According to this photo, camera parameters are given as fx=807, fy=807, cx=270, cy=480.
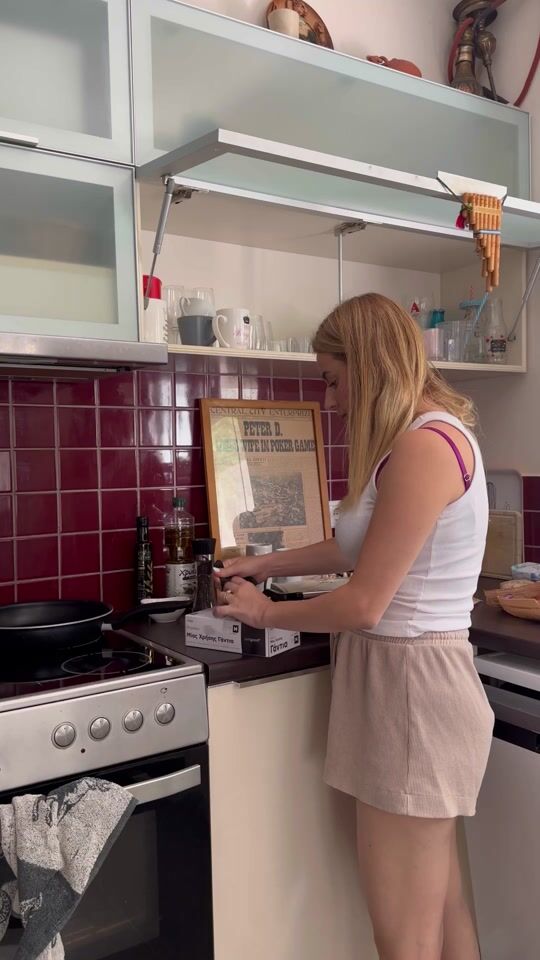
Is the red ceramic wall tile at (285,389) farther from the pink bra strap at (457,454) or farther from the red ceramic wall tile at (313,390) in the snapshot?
the pink bra strap at (457,454)

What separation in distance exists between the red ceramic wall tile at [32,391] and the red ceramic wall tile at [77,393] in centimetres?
2

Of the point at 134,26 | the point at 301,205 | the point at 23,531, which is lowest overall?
the point at 23,531

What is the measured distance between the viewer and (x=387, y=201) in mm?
1887

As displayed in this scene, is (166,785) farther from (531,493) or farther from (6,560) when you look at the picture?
(531,493)

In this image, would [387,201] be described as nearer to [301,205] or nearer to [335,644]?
[301,205]

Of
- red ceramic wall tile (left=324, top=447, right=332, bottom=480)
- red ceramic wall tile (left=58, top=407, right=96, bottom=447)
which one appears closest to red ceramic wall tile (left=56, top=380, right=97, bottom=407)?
red ceramic wall tile (left=58, top=407, right=96, bottom=447)

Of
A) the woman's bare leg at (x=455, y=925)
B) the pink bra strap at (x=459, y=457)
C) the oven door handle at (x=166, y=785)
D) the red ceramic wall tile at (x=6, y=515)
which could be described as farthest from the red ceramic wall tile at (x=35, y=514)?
the woman's bare leg at (x=455, y=925)

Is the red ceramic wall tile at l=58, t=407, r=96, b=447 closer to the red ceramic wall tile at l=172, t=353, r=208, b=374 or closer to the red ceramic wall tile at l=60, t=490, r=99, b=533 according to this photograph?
the red ceramic wall tile at l=60, t=490, r=99, b=533

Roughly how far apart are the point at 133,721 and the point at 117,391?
34.3 inches

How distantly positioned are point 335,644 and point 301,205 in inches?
37.0

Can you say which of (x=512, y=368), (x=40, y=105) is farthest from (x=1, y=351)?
(x=512, y=368)

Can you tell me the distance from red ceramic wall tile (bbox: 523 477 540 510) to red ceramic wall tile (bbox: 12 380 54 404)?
52.8 inches

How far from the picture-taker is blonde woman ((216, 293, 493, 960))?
4.18ft

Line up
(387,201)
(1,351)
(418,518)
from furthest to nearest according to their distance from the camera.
Answer: (387,201), (1,351), (418,518)
